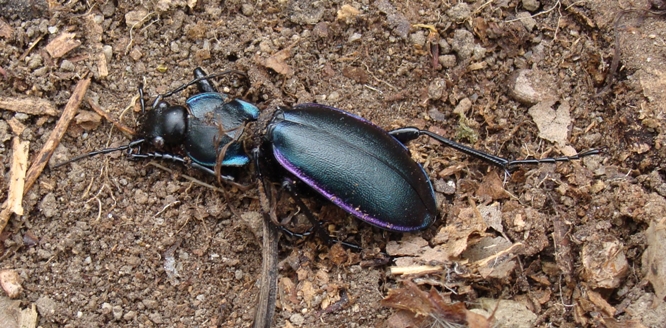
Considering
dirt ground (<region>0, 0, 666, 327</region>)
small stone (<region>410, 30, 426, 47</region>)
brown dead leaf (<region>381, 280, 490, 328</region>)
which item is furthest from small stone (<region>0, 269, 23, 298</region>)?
small stone (<region>410, 30, 426, 47</region>)

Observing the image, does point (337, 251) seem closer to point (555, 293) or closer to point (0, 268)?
point (555, 293)

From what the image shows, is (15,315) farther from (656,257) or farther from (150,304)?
(656,257)

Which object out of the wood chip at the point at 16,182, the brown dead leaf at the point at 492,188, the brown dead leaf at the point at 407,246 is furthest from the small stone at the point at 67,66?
the brown dead leaf at the point at 492,188

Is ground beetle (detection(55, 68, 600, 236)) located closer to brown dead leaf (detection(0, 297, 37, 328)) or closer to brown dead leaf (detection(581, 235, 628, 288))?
brown dead leaf (detection(581, 235, 628, 288))

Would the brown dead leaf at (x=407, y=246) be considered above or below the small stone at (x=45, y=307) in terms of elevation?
above

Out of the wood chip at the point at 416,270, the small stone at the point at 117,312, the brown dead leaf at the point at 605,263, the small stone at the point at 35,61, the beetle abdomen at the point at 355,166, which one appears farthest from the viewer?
the small stone at the point at 35,61

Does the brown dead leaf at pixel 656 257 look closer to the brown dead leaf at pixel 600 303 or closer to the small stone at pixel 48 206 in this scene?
the brown dead leaf at pixel 600 303
